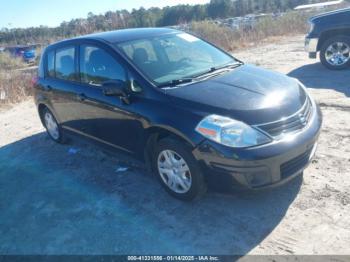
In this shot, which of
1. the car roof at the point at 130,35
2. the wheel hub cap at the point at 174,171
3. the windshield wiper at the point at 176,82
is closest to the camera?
the wheel hub cap at the point at 174,171

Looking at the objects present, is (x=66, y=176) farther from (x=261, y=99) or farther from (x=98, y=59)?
(x=261, y=99)

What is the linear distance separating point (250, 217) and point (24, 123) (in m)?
6.14

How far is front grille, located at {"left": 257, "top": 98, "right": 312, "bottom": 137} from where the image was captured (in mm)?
3314

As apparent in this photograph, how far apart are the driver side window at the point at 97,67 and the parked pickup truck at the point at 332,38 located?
6056 millimetres

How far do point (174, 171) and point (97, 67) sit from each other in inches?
68.9

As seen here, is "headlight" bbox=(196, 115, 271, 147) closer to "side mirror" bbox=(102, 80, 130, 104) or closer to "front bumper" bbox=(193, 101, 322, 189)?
"front bumper" bbox=(193, 101, 322, 189)

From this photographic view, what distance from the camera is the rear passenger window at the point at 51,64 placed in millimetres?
5680

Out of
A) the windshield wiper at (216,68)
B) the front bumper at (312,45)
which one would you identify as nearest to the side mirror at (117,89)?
the windshield wiper at (216,68)

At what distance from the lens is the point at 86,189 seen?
4.49m

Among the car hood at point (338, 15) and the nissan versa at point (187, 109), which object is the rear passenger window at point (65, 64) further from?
the car hood at point (338, 15)

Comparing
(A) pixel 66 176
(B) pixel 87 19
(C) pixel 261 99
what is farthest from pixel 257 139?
(B) pixel 87 19

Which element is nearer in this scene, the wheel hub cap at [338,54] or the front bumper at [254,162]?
the front bumper at [254,162]

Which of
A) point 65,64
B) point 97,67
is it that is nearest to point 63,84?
point 65,64

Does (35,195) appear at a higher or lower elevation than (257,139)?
lower
